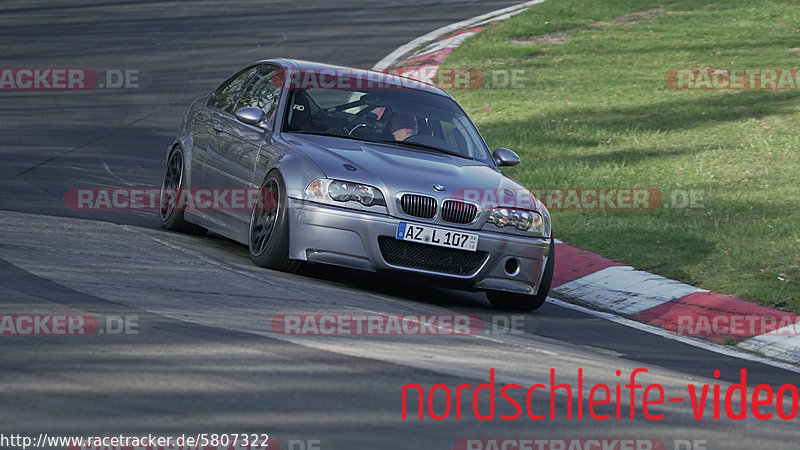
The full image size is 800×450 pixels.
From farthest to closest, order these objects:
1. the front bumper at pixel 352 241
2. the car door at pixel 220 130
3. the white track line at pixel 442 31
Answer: the white track line at pixel 442 31
the car door at pixel 220 130
the front bumper at pixel 352 241

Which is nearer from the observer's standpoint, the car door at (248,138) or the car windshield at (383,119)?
the car door at (248,138)

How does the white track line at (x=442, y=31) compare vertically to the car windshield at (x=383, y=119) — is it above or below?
below

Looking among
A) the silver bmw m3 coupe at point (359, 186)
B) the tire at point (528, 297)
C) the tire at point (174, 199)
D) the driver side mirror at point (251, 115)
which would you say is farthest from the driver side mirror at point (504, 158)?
the tire at point (174, 199)

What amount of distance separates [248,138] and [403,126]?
3.91 ft

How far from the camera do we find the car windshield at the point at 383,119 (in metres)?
8.52

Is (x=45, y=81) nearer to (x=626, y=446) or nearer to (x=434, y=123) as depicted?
(x=434, y=123)

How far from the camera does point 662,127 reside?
48.1ft

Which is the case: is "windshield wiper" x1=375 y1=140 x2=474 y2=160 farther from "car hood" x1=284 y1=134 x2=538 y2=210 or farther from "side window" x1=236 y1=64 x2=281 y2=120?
"side window" x1=236 y1=64 x2=281 y2=120

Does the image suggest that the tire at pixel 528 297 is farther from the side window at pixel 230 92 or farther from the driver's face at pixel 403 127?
the side window at pixel 230 92

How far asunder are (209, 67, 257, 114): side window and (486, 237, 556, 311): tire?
2826mm

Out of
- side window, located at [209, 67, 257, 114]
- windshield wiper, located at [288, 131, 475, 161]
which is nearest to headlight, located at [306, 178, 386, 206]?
windshield wiper, located at [288, 131, 475, 161]

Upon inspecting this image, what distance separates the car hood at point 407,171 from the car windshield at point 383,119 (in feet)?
0.57

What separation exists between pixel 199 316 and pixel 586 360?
2.10 meters

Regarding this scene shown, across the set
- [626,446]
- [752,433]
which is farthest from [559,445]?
[752,433]
